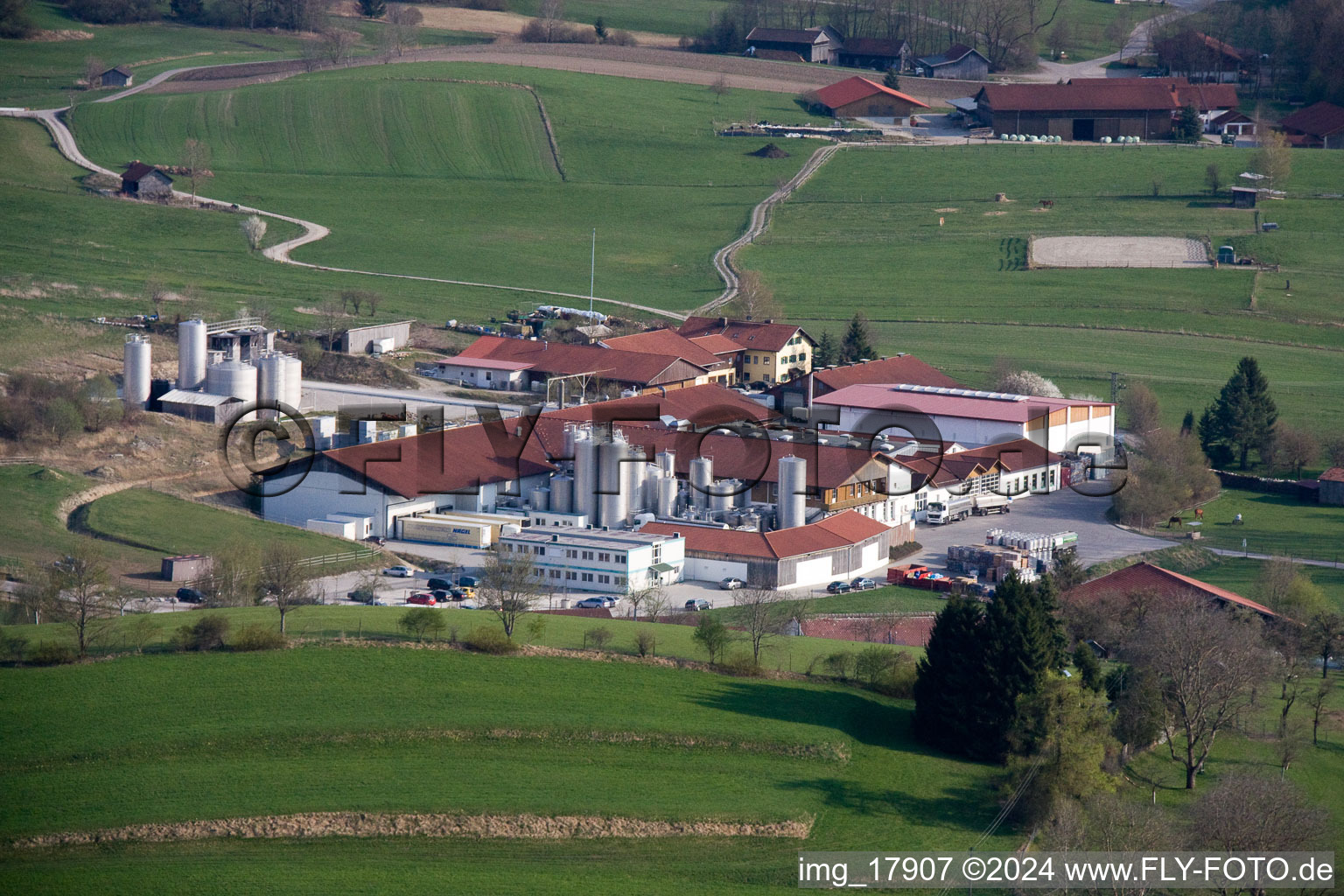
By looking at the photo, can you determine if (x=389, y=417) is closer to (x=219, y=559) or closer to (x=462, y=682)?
(x=219, y=559)

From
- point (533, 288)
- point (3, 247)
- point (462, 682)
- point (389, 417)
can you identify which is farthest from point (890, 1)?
point (462, 682)

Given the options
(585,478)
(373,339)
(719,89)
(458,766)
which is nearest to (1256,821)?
(458,766)

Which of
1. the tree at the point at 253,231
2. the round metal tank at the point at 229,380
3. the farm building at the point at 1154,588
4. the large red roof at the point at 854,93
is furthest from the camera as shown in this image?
the large red roof at the point at 854,93

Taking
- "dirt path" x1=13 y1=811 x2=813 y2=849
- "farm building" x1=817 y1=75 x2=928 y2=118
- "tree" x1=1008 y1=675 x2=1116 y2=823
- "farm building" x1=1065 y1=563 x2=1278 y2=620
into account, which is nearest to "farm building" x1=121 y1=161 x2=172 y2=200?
"farm building" x1=817 y1=75 x2=928 y2=118

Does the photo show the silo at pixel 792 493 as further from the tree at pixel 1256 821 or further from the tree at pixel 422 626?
the tree at pixel 1256 821

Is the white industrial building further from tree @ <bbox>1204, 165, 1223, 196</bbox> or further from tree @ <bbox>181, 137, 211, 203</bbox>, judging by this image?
tree @ <bbox>1204, 165, 1223, 196</bbox>

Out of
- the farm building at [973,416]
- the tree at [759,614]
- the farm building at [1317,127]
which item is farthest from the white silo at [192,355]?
the farm building at [1317,127]

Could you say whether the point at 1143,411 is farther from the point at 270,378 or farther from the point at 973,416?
the point at 270,378
